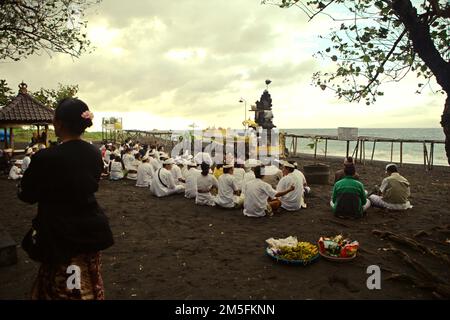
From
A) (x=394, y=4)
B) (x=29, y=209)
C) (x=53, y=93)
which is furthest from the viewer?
(x=53, y=93)

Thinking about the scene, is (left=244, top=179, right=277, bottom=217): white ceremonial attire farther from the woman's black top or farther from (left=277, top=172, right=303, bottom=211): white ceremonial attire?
the woman's black top

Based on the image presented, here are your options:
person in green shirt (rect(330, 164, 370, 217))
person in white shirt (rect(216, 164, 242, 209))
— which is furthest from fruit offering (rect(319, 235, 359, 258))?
person in white shirt (rect(216, 164, 242, 209))

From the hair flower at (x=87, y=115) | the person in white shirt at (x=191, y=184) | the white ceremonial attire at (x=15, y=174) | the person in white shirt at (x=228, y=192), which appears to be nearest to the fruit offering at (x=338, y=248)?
the person in white shirt at (x=228, y=192)

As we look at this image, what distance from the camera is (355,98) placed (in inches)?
289

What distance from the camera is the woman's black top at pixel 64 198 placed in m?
2.44

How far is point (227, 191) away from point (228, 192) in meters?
0.05

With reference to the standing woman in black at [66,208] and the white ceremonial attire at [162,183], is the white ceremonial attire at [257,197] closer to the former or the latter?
the white ceremonial attire at [162,183]

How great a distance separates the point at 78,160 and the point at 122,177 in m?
14.7

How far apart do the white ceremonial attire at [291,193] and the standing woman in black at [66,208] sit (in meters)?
7.53

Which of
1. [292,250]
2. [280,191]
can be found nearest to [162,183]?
[280,191]

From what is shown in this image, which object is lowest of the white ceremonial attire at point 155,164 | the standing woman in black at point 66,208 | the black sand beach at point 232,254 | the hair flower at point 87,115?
the black sand beach at point 232,254
